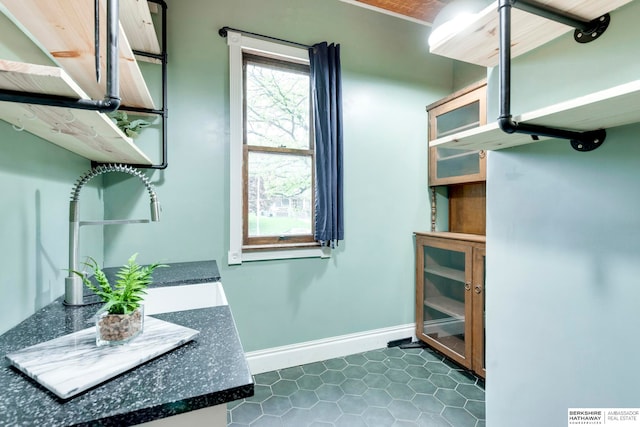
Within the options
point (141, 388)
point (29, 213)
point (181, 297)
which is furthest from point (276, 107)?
point (141, 388)

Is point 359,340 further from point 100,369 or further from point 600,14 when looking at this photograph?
point 600,14

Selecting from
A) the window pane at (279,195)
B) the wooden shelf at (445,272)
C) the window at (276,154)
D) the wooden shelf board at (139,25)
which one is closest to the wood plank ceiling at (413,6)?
the window at (276,154)

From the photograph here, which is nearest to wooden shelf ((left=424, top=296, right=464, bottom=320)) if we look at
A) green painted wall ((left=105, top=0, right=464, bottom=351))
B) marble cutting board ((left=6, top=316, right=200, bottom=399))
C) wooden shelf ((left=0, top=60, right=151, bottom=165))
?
green painted wall ((left=105, top=0, right=464, bottom=351))

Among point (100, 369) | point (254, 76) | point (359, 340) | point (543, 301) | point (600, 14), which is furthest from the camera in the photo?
point (359, 340)

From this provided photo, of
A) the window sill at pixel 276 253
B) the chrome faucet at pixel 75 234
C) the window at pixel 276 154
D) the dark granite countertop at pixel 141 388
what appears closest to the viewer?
the dark granite countertop at pixel 141 388

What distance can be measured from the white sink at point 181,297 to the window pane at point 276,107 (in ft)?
3.83

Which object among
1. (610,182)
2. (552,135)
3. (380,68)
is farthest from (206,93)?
(610,182)

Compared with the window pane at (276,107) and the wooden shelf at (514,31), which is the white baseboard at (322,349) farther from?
the wooden shelf at (514,31)

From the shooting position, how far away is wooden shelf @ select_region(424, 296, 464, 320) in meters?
Result: 2.36

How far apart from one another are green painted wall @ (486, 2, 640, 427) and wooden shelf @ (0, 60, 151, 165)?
4.35 feet

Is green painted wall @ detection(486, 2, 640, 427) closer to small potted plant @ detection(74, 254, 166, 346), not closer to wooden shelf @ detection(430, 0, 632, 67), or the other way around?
wooden shelf @ detection(430, 0, 632, 67)

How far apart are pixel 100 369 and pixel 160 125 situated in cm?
170

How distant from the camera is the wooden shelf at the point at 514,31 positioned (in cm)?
80

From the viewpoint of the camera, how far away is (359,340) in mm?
2539
